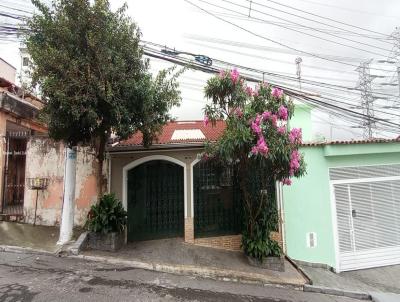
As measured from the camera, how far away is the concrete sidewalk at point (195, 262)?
274 inches

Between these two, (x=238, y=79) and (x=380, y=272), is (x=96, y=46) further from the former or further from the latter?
(x=380, y=272)

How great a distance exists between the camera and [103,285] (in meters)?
5.58

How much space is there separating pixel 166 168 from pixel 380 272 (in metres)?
7.26

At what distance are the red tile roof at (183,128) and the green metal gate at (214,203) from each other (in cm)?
91

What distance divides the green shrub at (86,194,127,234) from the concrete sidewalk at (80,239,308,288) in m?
0.58

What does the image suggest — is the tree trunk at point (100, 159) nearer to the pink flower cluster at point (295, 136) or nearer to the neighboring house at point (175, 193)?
the neighboring house at point (175, 193)

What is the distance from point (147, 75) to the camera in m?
7.39

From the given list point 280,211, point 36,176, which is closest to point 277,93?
point 280,211

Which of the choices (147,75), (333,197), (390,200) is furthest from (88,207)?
(390,200)

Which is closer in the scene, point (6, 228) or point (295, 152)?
point (295, 152)

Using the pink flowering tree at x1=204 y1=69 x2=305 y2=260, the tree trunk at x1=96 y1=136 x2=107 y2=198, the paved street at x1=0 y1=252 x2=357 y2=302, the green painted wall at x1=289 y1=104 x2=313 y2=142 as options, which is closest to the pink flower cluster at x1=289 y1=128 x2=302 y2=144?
the pink flowering tree at x1=204 y1=69 x2=305 y2=260

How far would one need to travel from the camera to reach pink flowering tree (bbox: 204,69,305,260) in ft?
22.4

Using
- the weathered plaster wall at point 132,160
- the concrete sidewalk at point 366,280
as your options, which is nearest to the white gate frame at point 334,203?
the concrete sidewalk at point 366,280

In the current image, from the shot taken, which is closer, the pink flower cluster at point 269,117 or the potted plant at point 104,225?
the pink flower cluster at point 269,117
